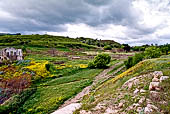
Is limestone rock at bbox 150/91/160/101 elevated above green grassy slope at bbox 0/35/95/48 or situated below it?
below

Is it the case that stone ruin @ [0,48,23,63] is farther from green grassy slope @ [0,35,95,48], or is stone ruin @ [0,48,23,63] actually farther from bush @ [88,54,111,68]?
green grassy slope @ [0,35,95,48]

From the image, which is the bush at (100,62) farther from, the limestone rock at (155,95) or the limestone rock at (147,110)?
the limestone rock at (147,110)

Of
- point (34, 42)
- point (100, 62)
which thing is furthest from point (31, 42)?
point (100, 62)

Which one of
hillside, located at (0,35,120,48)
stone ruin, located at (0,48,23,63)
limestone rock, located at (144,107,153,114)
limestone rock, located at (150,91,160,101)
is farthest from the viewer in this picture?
hillside, located at (0,35,120,48)

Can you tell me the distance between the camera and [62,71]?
33.9 m

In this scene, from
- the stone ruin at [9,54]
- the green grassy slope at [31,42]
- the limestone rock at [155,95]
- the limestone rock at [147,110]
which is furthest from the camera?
the green grassy slope at [31,42]

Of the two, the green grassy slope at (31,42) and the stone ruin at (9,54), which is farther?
the green grassy slope at (31,42)

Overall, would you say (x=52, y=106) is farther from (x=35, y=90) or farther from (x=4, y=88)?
(x=4, y=88)

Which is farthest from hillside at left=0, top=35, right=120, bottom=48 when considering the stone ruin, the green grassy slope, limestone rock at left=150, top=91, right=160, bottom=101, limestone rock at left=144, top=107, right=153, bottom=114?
limestone rock at left=144, top=107, right=153, bottom=114

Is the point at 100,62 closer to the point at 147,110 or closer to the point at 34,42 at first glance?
the point at 147,110

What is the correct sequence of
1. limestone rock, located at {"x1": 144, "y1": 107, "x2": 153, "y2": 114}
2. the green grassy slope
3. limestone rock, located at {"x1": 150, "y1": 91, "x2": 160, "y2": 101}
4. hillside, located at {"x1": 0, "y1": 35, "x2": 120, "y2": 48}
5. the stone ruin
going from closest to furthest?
limestone rock, located at {"x1": 144, "y1": 107, "x2": 153, "y2": 114}, limestone rock, located at {"x1": 150, "y1": 91, "x2": 160, "y2": 101}, the stone ruin, the green grassy slope, hillside, located at {"x1": 0, "y1": 35, "x2": 120, "y2": 48}

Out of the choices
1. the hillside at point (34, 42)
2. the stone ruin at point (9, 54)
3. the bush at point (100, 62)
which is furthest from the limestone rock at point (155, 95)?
the hillside at point (34, 42)

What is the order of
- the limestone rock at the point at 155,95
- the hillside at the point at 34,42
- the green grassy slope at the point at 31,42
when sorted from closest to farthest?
the limestone rock at the point at 155,95 < the green grassy slope at the point at 31,42 < the hillside at the point at 34,42

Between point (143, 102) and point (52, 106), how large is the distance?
11288 mm
